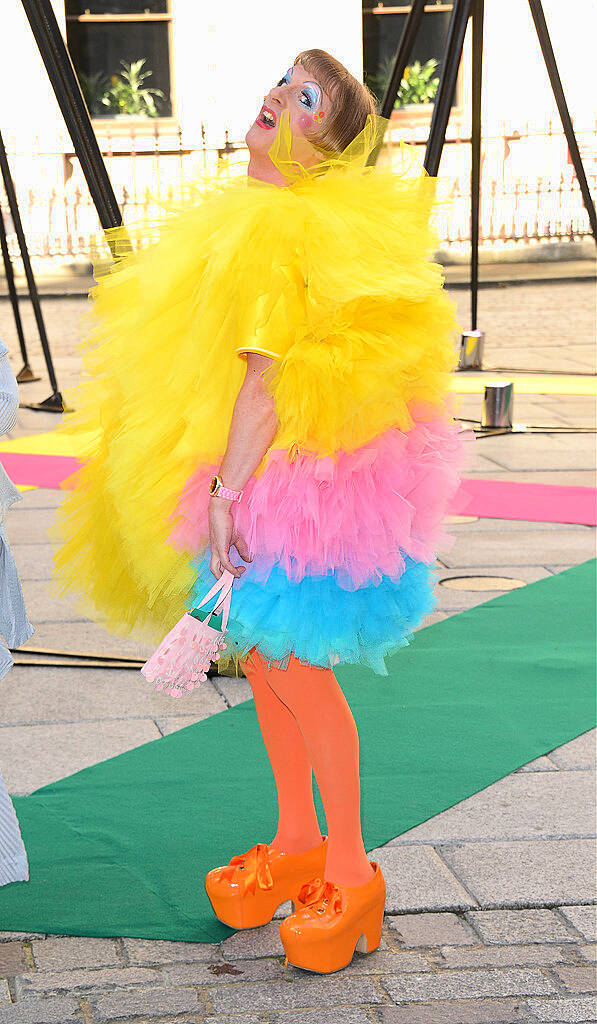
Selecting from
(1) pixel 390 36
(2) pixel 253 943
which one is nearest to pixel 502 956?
(2) pixel 253 943

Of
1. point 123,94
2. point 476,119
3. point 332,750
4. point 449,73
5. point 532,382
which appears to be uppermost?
point 449,73

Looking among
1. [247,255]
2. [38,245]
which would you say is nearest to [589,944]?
[247,255]

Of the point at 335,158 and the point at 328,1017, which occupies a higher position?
the point at 335,158

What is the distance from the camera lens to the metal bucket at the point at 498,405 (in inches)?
295

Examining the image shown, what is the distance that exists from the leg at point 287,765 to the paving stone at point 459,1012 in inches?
15.7

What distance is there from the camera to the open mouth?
2320 mm

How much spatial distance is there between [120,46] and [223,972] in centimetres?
2364

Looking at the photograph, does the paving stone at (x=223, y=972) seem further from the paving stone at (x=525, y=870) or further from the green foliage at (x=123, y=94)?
the green foliage at (x=123, y=94)

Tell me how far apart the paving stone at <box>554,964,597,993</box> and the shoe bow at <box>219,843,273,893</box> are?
57 cm

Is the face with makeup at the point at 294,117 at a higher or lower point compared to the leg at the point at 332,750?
higher

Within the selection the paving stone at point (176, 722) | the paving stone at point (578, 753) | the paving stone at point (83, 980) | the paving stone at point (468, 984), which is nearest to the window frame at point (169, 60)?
the paving stone at point (176, 722)

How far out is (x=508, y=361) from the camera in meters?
10.9

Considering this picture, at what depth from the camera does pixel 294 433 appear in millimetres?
2139

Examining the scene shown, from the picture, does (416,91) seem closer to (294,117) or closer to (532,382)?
(532,382)
